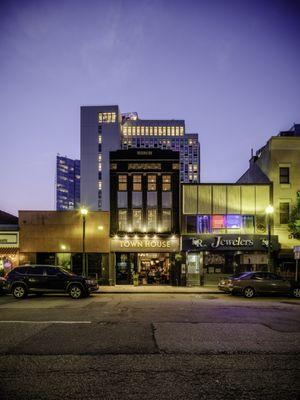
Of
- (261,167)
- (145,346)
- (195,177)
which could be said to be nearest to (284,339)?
(145,346)

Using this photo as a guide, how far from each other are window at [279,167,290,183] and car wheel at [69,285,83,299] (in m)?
18.9

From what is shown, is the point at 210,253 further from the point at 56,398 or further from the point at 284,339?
the point at 56,398

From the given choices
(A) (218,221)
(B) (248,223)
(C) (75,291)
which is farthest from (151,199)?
(C) (75,291)

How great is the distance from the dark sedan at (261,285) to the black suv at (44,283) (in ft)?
28.4

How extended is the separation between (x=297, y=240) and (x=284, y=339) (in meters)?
19.9

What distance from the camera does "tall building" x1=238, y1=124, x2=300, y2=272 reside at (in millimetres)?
27639

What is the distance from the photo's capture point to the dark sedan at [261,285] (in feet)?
64.4

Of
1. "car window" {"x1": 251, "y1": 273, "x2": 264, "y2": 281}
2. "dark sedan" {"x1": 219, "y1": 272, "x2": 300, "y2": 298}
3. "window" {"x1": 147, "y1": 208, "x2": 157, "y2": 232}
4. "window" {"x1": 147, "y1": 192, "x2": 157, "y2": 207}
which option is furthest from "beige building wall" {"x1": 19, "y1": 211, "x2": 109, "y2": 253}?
"car window" {"x1": 251, "y1": 273, "x2": 264, "y2": 281}

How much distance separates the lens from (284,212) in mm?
27969

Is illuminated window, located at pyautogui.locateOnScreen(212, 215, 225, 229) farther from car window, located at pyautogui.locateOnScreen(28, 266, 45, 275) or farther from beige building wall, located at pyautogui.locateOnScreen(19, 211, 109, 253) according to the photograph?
car window, located at pyautogui.locateOnScreen(28, 266, 45, 275)

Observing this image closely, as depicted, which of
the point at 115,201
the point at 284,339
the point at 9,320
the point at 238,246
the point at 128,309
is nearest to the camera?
the point at 284,339

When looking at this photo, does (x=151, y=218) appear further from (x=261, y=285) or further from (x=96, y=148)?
(x=96, y=148)

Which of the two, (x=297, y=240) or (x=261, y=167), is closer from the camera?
(x=297, y=240)

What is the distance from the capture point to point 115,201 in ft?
94.2
